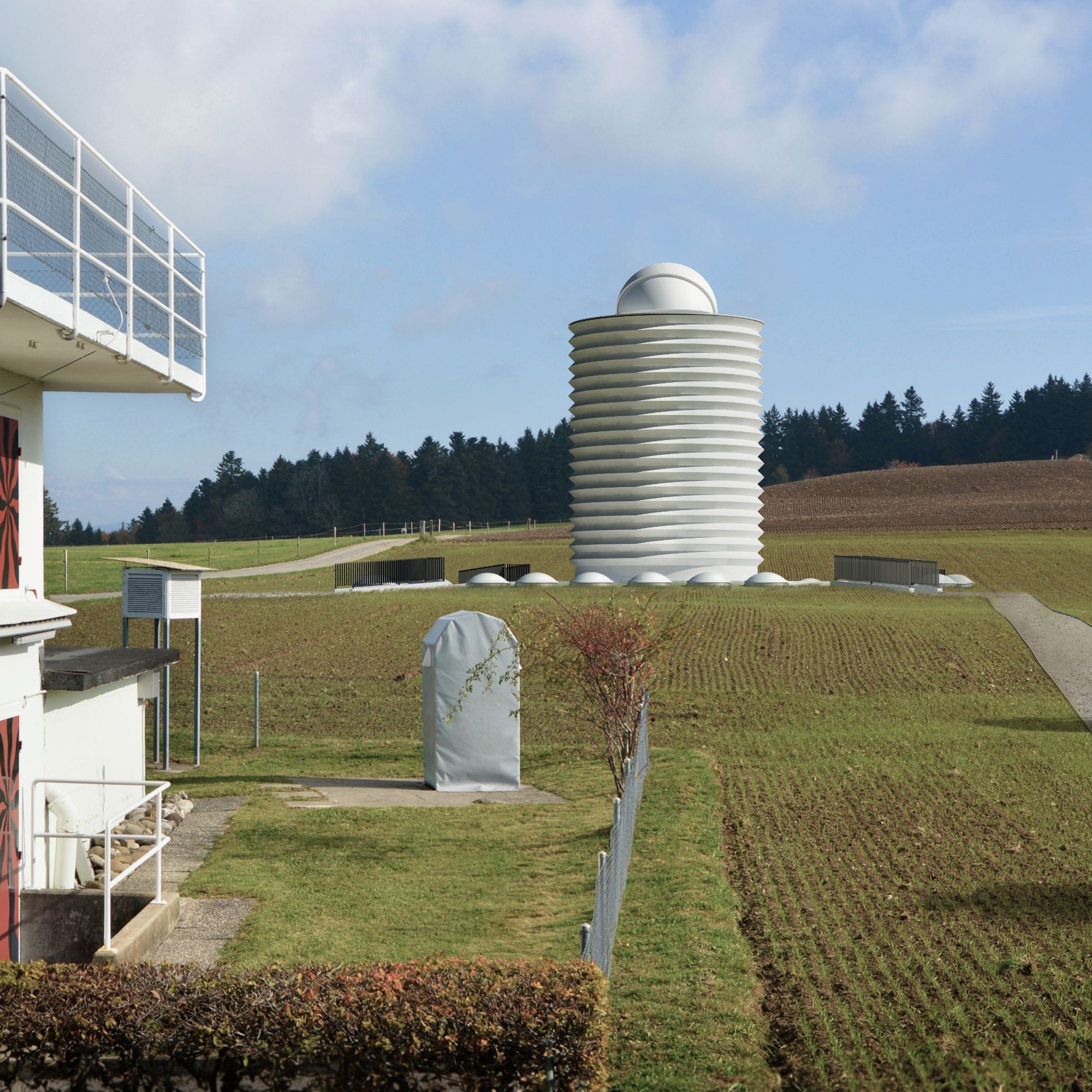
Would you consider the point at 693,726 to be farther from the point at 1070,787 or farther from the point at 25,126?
the point at 25,126

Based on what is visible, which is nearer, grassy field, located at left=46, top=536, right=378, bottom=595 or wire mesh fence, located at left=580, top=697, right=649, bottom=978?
wire mesh fence, located at left=580, top=697, right=649, bottom=978

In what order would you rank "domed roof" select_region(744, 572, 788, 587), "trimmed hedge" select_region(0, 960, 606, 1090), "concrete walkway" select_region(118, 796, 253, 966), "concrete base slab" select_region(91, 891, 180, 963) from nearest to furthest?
"trimmed hedge" select_region(0, 960, 606, 1090) < "concrete base slab" select_region(91, 891, 180, 963) < "concrete walkway" select_region(118, 796, 253, 966) < "domed roof" select_region(744, 572, 788, 587)

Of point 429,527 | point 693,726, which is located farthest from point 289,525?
point 693,726

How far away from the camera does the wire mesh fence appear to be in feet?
27.5

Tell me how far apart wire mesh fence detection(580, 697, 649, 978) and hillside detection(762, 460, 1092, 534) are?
62.0m

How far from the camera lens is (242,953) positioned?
34.3 ft

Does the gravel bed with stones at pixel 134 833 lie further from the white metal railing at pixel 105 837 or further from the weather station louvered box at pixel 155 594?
the weather station louvered box at pixel 155 594

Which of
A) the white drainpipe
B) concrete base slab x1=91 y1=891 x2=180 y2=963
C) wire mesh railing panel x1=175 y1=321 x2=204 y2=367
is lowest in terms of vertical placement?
concrete base slab x1=91 y1=891 x2=180 y2=963

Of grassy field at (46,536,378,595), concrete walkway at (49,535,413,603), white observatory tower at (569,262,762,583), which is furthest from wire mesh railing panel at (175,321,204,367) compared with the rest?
grassy field at (46,536,378,595)

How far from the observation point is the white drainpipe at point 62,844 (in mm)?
11445

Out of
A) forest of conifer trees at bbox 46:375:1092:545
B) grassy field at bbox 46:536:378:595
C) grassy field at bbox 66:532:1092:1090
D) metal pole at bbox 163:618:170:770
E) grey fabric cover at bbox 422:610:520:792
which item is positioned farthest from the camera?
forest of conifer trees at bbox 46:375:1092:545

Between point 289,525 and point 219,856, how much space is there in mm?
125819

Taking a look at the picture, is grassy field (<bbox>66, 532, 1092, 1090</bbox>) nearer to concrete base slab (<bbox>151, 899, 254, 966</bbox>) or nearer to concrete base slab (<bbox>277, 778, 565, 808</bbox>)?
concrete base slab (<bbox>151, 899, 254, 966</bbox>)

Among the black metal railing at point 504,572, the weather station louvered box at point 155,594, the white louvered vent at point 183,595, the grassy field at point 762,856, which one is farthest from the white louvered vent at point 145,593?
the black metal railing at point 504,572
